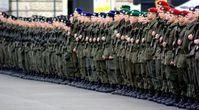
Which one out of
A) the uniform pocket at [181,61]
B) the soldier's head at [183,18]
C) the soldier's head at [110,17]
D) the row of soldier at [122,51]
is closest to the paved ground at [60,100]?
the row of soldier at [122,51]

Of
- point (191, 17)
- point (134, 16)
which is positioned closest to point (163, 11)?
point (134, 16)

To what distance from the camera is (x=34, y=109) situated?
1664cm

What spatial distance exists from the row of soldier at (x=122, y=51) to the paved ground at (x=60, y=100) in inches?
19.0

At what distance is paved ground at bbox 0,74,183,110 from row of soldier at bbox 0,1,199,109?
1.58 feet

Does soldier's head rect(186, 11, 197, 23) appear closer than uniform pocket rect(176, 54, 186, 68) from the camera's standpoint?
Yes

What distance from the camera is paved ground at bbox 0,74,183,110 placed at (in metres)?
17.3

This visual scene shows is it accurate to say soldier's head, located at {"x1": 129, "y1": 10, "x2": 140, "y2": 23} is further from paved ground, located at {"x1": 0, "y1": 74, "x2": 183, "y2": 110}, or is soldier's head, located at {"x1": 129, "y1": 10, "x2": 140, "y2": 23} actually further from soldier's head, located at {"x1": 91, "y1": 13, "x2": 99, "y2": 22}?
soldier's head, located at {"x1": 91, "y1": 13, "x2": 99, "y2": 22}

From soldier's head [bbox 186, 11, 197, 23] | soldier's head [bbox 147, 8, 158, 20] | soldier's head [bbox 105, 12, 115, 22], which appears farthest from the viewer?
soldier's head [bbox 105, 12, 115, 22]

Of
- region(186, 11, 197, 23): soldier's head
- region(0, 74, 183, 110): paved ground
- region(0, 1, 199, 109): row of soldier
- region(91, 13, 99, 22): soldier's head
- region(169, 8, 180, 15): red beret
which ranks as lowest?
region(0, 74, 183, 110): paved ground

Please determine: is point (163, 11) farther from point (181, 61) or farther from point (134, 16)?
point (181, 61)

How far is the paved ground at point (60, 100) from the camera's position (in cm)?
1727

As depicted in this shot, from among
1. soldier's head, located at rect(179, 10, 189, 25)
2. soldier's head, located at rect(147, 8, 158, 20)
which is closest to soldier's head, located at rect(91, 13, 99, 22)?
soldier's head, located at rect(147, 8, 158, 20)

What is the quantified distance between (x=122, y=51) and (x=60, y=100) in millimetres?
2241

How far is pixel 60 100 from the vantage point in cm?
1895
